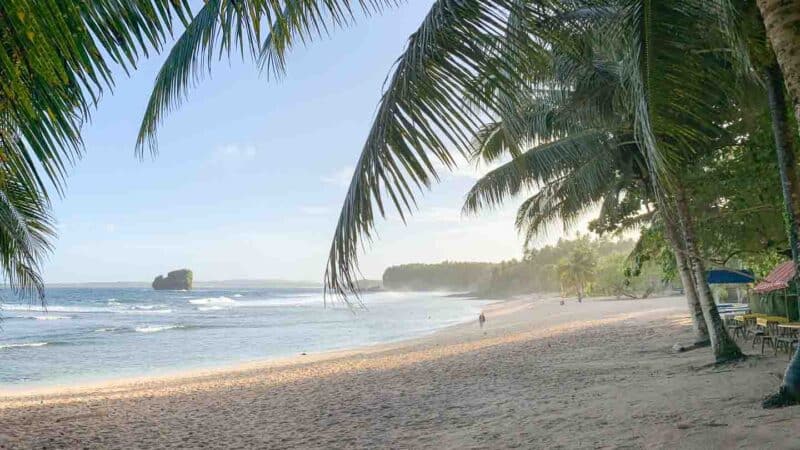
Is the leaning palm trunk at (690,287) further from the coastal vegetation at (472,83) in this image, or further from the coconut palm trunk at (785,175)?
the coconut palm trunk at (785,175)

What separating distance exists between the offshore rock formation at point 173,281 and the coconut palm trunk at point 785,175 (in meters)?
114

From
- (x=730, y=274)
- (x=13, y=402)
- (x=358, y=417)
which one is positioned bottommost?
(x=13, y=402)

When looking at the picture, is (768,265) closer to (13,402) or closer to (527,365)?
(527,365)

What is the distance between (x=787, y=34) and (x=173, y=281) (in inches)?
4557

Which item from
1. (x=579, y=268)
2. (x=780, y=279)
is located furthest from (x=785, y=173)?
(x=579, y=268)

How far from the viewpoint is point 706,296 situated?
23.9 ft

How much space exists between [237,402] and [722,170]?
805cm

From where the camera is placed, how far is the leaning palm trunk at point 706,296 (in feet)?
22.8

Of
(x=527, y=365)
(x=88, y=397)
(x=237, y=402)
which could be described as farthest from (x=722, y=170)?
(x=88, y=397)

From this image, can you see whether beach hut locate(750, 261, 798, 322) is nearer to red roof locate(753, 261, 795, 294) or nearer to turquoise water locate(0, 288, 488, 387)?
red roof locate(753, 261, 795, 294)

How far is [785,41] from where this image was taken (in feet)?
8.89

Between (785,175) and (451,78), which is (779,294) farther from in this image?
Result: (451,78)

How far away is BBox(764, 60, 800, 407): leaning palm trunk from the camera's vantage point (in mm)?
3895

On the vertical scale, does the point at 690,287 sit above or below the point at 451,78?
below
